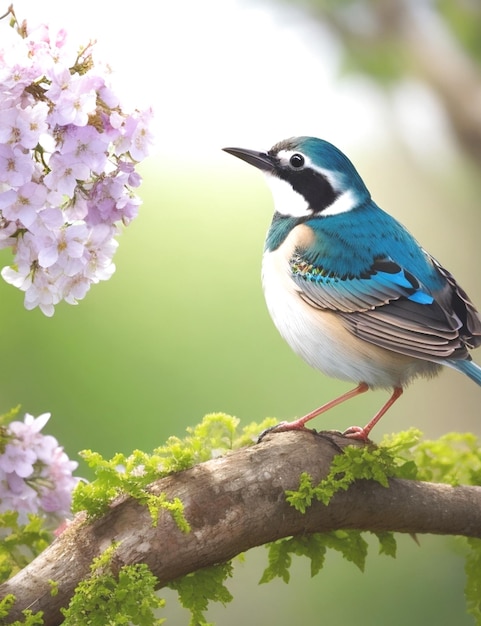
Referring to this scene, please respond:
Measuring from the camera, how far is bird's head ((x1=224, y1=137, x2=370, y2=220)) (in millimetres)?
A: 2822

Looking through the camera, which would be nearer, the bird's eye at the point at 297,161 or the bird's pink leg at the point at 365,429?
the bird's pink leg at the point at 365,429

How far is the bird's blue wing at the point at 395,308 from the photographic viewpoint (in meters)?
2.48

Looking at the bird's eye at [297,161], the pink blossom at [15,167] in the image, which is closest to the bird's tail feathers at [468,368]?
the bird's eye at [297,161]

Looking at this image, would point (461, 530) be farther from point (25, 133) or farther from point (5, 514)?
point (25, 133)

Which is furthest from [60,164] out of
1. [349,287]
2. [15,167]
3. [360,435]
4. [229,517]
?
[360,435]

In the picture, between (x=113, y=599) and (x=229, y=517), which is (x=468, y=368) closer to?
(x=229, y=517)

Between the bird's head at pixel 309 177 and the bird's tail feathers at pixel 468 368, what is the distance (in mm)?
677

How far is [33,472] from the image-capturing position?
251 centimetres

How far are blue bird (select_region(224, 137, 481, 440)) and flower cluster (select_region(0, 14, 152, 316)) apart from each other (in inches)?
29.2

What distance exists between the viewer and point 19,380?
222 inches

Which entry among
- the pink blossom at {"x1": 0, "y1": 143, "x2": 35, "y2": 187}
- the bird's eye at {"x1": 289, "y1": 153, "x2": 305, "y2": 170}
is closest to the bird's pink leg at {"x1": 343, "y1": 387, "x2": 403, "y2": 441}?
the bird's eye at {"x1": 289, "y1": 153, "x2": 305, "y2": 170}

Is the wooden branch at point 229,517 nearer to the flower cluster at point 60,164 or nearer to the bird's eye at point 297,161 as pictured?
the flower cluster at point 60,164

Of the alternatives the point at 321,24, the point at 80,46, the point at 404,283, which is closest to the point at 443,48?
the point at 321,24

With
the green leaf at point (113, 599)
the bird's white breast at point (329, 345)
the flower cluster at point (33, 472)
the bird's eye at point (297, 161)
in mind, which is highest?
the bird's eye at point (297, 161)
